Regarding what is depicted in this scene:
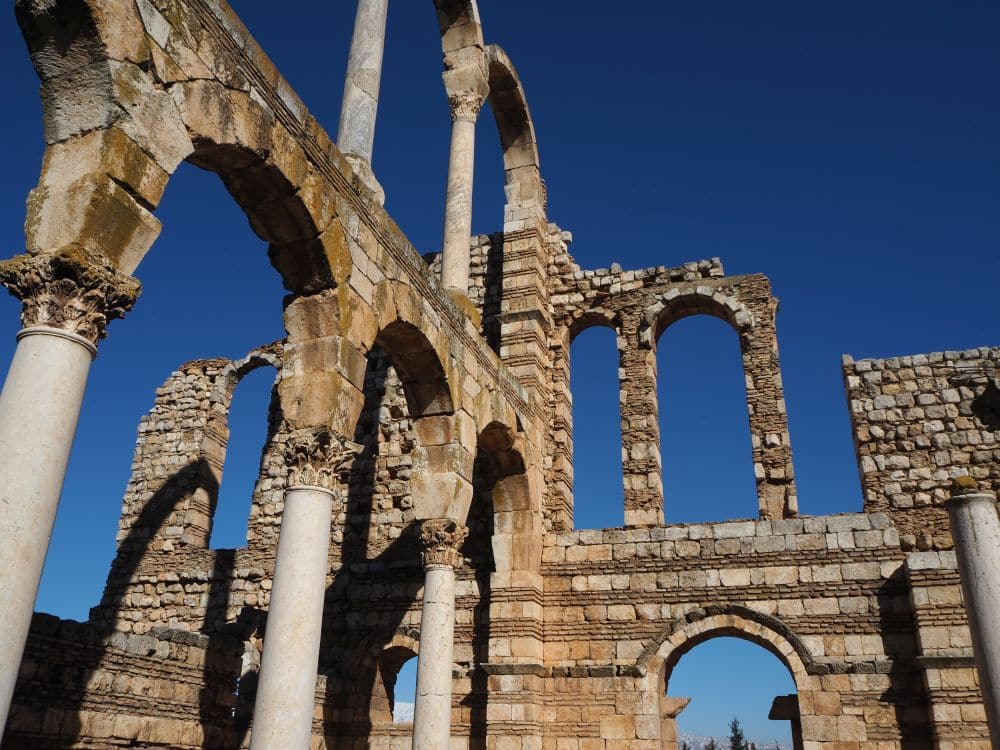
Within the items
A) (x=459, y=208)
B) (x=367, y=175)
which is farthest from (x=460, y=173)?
(x=367, y=175)

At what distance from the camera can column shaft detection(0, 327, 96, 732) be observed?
15.0 ft

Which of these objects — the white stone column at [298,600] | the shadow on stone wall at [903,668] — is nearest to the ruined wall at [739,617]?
the shadow on stone wall at [903,668]

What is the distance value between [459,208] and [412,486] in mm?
4480

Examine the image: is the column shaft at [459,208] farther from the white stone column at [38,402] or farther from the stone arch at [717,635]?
the white stone column at [38,402]

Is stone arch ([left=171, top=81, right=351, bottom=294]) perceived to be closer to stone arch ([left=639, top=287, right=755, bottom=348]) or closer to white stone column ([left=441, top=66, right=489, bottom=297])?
white stone column ([left=441, top=66, right=489, bottom=297])

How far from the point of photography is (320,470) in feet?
25.7

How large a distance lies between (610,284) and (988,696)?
9294 mm

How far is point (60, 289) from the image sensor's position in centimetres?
525

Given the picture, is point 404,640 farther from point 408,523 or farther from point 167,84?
point 167,84

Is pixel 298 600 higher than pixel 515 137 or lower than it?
lower

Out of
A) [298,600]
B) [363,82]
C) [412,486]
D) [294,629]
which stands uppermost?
[363,82]

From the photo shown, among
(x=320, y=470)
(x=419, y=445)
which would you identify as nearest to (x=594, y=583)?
(x=419, y=445)

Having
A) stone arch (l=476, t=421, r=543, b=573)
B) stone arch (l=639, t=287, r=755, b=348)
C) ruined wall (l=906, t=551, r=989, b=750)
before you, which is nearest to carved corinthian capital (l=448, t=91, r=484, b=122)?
stone arch (l=639, t=287, r=755, b=348)

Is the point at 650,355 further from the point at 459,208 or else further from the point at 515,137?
the point at 515,137
